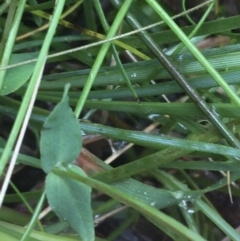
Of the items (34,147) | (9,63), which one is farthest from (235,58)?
(34,147)

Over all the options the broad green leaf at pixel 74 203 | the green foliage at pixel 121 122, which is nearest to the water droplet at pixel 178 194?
the green foliage at pixel 121 122

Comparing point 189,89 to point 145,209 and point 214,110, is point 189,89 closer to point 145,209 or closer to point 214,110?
point 214,110

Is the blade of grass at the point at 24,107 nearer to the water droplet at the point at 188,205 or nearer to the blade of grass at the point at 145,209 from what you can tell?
the blade of grass at the point at 145,209

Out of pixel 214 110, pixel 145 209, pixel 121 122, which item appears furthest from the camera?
pixel 121 122

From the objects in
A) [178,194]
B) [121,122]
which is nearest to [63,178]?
[178,194]

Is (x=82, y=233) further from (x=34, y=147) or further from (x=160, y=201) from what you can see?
(x=34, y=147)

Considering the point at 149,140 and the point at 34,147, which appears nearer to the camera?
the point at 149,140

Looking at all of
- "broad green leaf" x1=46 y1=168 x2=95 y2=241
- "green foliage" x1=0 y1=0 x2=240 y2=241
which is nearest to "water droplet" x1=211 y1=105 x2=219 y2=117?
"green foliage" x1=0 y1=0 x2=240 y2=241
